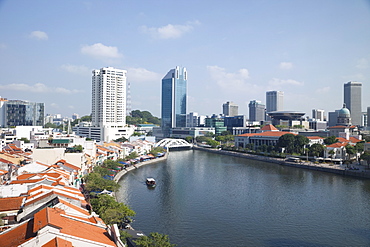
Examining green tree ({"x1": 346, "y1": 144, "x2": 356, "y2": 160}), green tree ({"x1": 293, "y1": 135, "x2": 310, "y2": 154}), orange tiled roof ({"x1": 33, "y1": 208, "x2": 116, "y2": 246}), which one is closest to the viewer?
orange tiled roof ({"x1": 33, "y1": 208, "x2": 116, "y2": 246})

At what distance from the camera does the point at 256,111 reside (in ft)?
243

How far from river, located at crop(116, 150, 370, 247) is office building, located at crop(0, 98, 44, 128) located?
79.9 feet

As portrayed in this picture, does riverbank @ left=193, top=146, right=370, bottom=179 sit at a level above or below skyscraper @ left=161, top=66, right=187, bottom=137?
below

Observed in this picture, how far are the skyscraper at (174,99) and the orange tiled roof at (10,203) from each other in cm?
4047

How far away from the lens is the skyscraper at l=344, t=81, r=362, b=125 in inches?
2463

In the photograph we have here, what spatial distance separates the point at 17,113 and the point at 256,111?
54.5 m

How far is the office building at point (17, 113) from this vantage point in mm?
33719

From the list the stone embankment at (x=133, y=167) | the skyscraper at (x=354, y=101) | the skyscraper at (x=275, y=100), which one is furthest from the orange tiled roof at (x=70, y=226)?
the skyscraper at (x=275, y=100)

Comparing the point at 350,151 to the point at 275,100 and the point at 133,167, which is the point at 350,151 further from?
the point at 275,100

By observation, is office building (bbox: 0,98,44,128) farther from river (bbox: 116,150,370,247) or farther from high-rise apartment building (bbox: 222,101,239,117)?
high-rise apartment building (bbox: 222,101,239,117)

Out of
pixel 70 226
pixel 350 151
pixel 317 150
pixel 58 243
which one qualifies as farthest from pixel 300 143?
pixel 58 243

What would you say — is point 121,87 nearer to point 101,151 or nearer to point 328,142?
point 101,151

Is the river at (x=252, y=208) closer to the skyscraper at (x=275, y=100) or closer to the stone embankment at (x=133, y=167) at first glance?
the stone embankment at (x=133, y=167)

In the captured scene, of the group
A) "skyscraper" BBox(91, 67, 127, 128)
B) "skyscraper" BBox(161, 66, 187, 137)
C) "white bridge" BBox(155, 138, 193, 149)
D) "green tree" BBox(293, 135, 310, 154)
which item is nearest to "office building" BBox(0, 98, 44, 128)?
"skyscraper" BBox(91, 67, 127, 128)
